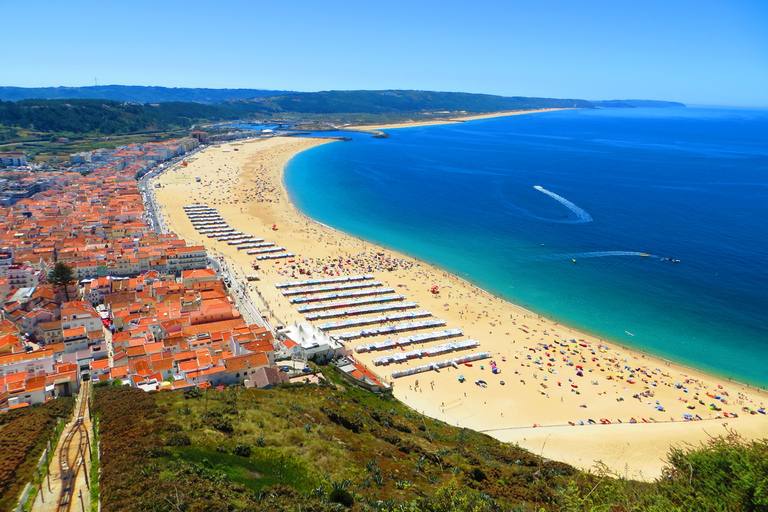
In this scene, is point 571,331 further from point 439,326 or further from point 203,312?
point 203,312

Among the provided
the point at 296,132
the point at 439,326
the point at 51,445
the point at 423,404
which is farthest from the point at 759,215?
the point at 296,132

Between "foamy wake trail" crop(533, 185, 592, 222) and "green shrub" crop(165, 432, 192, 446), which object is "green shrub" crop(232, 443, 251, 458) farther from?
"foamy wake trail" crop(533, 185, 592, 222)

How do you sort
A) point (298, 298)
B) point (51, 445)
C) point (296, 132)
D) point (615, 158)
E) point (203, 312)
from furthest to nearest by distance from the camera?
point (296, 132) → point (615, 158) → point (298, 298) → point (203, 312) → point (51, 445)

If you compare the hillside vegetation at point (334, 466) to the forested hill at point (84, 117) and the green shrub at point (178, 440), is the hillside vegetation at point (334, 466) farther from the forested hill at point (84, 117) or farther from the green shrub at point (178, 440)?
the forested hill at point (84, 117)

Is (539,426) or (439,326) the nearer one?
(539,426)

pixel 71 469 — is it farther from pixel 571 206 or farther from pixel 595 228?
pixel 571 206

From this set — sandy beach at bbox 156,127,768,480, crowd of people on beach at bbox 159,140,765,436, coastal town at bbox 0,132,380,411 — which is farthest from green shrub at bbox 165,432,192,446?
crowd of people on beach at bbox 159,140,765,436

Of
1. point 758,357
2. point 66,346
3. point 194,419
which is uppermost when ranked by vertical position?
point 194,419
